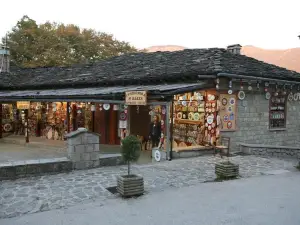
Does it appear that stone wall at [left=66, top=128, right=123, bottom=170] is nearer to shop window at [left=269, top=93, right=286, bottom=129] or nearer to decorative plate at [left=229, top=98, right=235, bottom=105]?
decorative plate at [left=229, top=98, right=235, bottom=105]

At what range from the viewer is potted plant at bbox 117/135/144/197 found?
272 inches

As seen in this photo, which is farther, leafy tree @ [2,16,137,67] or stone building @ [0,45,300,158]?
leafy tree @ [2,16,137,67]

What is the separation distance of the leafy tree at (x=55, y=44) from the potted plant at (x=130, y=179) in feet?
85.4

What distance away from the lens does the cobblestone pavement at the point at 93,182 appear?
652 cm

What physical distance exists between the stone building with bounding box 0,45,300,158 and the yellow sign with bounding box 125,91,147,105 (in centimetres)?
4

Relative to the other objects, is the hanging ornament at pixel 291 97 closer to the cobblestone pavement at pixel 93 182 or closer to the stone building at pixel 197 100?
the stone building at pixel 197 100

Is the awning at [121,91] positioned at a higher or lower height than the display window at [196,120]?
higher

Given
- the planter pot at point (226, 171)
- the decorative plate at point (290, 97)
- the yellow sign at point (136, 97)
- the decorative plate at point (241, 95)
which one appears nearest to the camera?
the planter pot at point (226, 171)

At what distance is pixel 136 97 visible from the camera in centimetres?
1115

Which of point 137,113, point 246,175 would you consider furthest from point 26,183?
point 137,113

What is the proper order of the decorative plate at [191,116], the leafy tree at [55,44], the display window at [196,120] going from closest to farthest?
1. the display window at [196,120]
2. the decorative plate at [191,116]
3. the leafy tree at [55,44]

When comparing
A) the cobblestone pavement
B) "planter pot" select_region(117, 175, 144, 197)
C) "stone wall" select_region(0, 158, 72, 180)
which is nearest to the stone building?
the cobblestone pavement

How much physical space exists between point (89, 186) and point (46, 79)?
14.0m

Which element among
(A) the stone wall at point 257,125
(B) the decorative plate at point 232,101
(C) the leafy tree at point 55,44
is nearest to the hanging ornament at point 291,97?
(A) the stone wall at point 257,125
